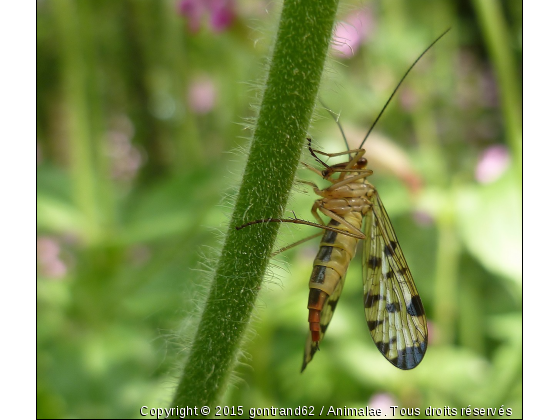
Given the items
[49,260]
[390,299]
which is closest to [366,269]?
[390,299]

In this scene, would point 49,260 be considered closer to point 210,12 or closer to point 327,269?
point 210,12

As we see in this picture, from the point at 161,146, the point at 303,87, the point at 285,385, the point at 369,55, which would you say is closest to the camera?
the point at 303,87

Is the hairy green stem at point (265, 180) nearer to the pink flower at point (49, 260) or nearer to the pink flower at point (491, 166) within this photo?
the pink flower at point (491, 166)

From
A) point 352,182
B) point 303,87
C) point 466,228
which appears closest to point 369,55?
point 466,228

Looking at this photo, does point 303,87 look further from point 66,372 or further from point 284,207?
point 66,372

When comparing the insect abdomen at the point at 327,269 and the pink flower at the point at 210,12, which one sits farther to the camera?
the pink flower at the point at 210,12

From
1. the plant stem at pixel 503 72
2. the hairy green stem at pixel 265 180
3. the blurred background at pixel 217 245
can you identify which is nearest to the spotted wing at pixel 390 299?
the blurred background at pixel 217 245
